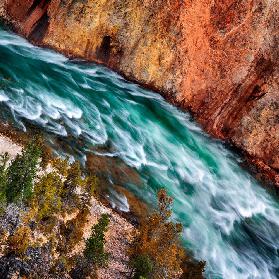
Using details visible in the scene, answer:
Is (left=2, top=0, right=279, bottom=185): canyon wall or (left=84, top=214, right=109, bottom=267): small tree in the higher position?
(left=2, top=0, right=279, bottom=185): canyon wall

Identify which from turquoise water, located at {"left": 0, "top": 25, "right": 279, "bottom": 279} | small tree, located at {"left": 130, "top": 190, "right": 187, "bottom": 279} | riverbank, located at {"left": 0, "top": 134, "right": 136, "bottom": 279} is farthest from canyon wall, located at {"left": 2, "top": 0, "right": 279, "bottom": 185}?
small tree, located at {"left": 130, "top": 190, "right": 187, "bottom": 279}

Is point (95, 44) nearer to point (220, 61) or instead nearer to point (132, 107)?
point (132, 107)

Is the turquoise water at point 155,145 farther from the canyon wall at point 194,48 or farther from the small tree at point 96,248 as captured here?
the small tree at point 96,248

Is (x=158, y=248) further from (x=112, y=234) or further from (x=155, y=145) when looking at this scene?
(x=155, y=145)

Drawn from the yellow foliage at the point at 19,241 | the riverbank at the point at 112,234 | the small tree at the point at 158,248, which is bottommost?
the riverbank at the point at 112,234

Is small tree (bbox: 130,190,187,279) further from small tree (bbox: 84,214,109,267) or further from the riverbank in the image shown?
small tree (bbox: 84,214,109,267)

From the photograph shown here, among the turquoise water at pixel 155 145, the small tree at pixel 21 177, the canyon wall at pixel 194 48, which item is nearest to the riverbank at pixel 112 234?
the turquoise water at pixel 155 145
